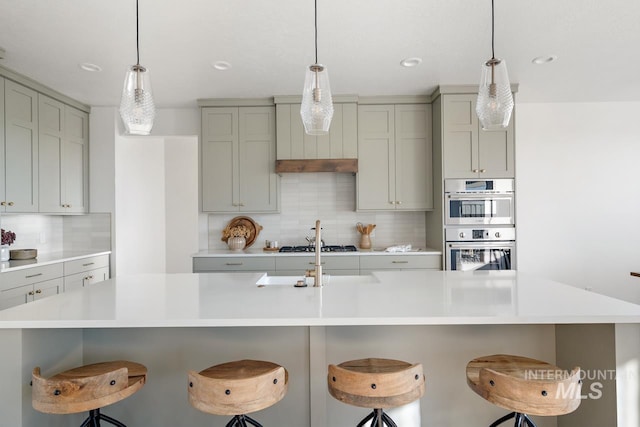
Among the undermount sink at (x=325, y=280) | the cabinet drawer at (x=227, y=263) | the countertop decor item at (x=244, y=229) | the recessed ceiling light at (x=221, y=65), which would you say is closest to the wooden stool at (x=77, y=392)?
the undermount sink at (x=325, y=280)

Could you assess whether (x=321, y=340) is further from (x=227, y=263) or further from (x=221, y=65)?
(x=221, y=65)

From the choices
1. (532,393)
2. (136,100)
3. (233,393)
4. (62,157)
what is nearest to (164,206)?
(62,157)

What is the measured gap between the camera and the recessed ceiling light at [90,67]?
307 centimetres

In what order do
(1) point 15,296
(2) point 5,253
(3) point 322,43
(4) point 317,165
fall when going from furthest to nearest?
(4) point 317,165 → (2) point 5,253 → (1) point 15,296 → (3) point 322,43

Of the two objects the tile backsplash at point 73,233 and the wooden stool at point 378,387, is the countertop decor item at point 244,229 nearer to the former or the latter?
the tile backsplash at point 73,233

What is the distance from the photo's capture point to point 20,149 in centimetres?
333

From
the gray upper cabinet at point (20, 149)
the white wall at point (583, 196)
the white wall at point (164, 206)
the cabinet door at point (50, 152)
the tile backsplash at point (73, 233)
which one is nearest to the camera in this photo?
the gray upper cabinet at point (20, 149)

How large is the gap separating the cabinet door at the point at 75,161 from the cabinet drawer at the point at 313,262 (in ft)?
7.70

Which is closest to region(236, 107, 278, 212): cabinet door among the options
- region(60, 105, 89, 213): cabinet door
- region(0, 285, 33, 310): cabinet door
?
region(60, 105, 89, 213): cabinet door

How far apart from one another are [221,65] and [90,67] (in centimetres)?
112

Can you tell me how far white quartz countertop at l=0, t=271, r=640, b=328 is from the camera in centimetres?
145

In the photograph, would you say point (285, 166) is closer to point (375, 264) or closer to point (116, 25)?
point (375, 264)

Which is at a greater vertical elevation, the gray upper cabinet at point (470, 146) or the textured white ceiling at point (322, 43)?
the textured white ceiling at point (322, 43)

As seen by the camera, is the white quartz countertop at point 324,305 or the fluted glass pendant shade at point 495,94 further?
the fluted glass pendant shade at point 495,94
